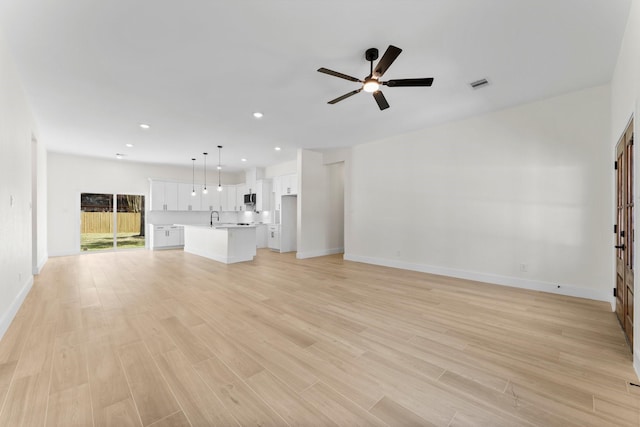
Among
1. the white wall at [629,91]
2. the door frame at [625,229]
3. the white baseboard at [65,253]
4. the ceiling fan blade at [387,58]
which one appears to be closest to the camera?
the white wall at [629,91]

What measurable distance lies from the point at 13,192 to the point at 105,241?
641 cm

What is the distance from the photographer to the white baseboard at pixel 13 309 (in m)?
2.60

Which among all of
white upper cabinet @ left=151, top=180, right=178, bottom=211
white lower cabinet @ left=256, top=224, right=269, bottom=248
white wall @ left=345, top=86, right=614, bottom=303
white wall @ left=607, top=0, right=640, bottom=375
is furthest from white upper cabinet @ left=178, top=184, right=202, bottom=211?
white wall @ left=607, top=0, right=640, bottom=375

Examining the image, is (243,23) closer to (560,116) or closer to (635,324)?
(635,324)

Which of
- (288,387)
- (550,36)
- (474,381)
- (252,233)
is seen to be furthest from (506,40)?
(252,233)

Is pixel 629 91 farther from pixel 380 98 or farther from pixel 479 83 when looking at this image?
pixel 380 98

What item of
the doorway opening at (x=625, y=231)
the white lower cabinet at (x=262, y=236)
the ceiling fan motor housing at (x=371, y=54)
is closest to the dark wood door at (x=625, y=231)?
the doorway opening at (x=625, y=231)

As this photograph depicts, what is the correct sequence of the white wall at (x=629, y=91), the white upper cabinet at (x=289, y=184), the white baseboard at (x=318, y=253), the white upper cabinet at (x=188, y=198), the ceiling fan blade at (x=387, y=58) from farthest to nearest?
the white upper cabinet at (x=188, y=198) → the white upper cabinet at (x=289, y=184) → the white baseboard at (x=318, y=253) → the ceiling fan blade at (x=387, y=58) → the white wall at (x=629, y=91)

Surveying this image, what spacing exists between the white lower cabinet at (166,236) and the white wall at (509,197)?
708 centimetres

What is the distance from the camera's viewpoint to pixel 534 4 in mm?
2199

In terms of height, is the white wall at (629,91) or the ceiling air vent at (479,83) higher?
the ceiling air vent at (479,83)

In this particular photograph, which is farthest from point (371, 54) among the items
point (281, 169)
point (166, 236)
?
point (166, 236)

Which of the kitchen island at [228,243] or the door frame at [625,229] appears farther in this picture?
the kitchen island at [228,243]

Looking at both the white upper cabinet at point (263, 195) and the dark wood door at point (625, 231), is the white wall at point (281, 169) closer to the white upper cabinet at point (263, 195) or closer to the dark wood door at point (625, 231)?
the white upper cabinet at point (263, 195)
